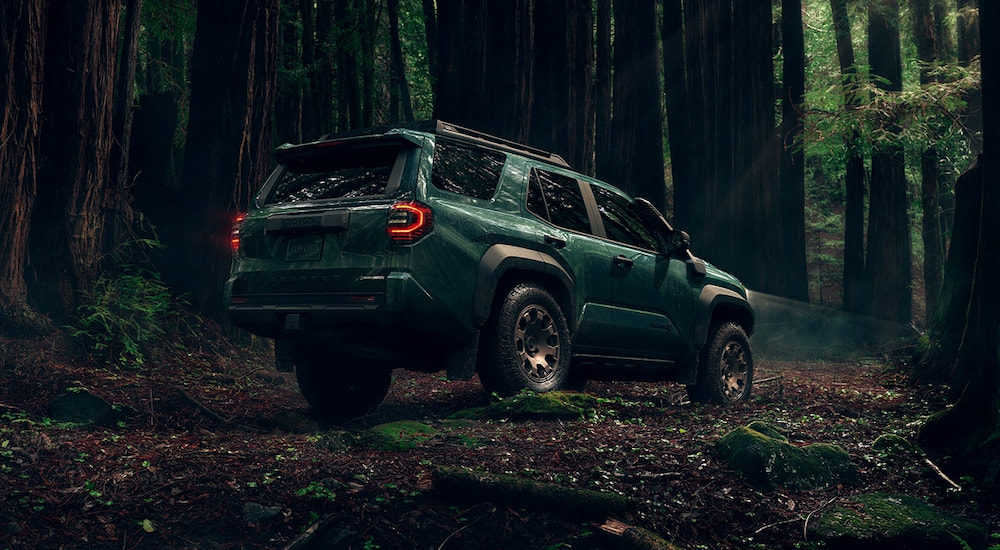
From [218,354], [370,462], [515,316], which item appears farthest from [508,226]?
[218,354]

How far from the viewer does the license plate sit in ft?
21.7

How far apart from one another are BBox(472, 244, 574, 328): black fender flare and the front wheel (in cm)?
255

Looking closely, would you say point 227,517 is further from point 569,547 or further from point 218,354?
point 218,354

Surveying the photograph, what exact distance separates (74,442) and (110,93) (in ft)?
16.6

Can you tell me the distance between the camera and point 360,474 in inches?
210

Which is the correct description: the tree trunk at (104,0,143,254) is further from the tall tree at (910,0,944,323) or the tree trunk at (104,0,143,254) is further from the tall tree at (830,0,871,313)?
the tall tree at (910,0,944,323)

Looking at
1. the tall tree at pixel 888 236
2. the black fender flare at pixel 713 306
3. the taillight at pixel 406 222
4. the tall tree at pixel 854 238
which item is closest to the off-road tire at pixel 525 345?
the taillight at pixel 406 222

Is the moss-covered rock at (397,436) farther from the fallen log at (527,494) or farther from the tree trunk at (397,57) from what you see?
the tree trunk at (397,57)

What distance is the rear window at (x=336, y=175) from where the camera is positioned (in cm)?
676

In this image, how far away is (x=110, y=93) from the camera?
9734 millimetres

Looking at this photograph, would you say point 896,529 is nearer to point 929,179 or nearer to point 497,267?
point 497,267

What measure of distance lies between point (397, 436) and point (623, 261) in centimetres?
297

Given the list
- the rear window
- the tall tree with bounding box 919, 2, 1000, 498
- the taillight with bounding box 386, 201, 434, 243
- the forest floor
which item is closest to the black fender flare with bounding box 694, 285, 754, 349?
the forest floor

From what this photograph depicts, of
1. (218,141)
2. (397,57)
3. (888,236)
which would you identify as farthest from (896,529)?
(397,57)
